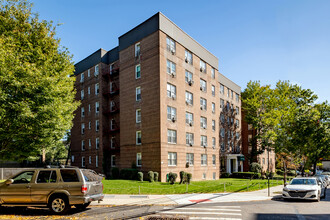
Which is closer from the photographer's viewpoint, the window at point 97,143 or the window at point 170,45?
the window at point 170,45

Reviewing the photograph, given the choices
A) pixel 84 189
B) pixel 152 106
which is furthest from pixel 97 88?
pixel 84 189

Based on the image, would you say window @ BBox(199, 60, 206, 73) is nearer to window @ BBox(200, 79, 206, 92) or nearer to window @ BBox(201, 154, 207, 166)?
window @ BBox(200, 79, 206, 92)

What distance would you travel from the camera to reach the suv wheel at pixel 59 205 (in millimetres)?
10727

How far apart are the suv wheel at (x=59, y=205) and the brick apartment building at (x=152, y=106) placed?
17039 millimetres

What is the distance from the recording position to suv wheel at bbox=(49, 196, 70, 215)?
1073 cm

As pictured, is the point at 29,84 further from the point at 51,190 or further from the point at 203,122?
the point at 203,122

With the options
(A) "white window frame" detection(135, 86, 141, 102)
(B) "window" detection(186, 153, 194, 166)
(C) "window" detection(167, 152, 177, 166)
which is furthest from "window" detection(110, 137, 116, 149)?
(B) "window" detection(186, 153, 194, 166)

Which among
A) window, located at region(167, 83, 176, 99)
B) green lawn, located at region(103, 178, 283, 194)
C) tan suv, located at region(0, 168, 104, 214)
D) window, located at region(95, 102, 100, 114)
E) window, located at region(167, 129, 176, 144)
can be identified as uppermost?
window, located at region(167, 83, 176, 99)

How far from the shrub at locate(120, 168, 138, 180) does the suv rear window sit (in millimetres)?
17788

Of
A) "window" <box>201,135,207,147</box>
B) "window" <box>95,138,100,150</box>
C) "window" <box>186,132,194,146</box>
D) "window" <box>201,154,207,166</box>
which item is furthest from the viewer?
"window" <box>95,138,100,150</box>

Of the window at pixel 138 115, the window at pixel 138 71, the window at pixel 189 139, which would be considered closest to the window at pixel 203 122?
the window at pixel 189 139

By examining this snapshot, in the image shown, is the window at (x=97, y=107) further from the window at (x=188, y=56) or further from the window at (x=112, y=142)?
the window at (x=188, y=56)

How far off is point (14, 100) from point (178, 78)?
18912 millimetres

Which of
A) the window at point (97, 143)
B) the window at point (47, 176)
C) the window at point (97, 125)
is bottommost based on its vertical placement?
the window at point (47, 176)
